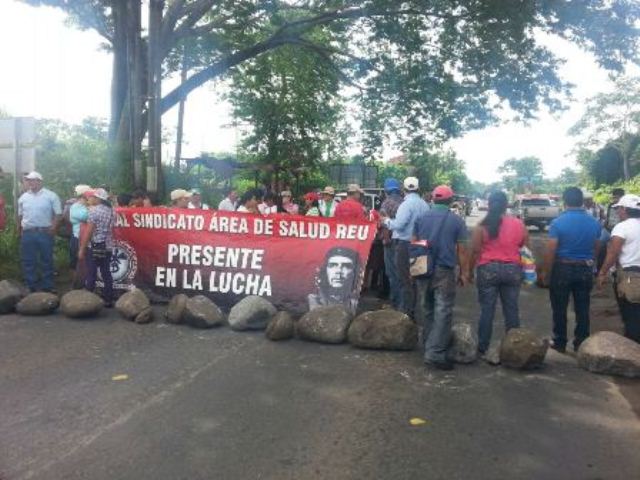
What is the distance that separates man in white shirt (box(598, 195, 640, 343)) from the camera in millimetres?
6703

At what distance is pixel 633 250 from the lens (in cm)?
676

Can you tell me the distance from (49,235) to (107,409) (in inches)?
216

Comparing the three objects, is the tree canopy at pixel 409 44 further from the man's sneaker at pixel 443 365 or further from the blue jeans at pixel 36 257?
the man's sneaker at pixel 443 365

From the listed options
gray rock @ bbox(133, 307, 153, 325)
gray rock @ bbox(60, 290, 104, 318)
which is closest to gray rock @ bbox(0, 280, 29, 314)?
gray rock @ bbox(60, 290, 104, 318)

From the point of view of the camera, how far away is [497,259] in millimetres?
6586

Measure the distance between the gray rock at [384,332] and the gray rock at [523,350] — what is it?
1024 millimetres

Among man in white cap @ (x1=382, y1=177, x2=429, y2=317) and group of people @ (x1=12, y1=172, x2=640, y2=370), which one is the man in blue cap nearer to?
man in white cap @ (x1=382, y1=177, x2=429, y2=317)

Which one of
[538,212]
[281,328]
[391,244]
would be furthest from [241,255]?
[538,212]

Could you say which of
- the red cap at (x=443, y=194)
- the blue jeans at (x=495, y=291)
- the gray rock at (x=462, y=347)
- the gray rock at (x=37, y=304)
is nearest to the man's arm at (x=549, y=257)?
the blue jeans at (x=495, y=291)

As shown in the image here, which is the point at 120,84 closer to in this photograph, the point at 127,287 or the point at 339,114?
the point at 339,114

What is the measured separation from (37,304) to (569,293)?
6.45 meters

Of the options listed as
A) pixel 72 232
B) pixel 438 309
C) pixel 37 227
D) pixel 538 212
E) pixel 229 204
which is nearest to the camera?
pixel 438 309

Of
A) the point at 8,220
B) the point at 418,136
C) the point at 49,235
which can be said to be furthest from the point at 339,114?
the point at 49,235

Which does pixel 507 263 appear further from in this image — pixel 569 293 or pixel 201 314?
pixel 201 314
